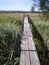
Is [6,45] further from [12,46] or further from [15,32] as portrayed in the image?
[15,32]

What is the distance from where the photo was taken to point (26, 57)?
14.7ft

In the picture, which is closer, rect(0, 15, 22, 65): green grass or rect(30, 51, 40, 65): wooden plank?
rect(30, 51, 40, 65): wooden plank

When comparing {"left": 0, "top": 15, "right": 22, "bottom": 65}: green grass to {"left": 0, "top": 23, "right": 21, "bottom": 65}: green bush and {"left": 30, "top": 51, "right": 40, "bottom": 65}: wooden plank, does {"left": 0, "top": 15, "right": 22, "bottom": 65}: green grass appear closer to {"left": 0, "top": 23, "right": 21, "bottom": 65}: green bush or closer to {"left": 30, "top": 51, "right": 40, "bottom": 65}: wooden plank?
{"left": 0, "top": 23, "right": 21, "bottom": 65}: green bush

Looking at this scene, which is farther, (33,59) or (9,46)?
(9,46)

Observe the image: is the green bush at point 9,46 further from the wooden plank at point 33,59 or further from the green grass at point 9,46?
the wooden plank at point 33,59

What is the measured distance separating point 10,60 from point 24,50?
0.90 m

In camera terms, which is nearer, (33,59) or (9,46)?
(33,59)

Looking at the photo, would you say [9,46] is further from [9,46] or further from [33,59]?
[33,59]

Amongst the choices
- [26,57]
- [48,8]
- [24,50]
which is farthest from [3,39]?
[48,8]

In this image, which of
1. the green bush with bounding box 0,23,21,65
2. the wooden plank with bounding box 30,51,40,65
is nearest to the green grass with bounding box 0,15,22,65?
the green bush with bounding box 0,23,21,65

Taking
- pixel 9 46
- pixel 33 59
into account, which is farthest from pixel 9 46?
pixel 33 59

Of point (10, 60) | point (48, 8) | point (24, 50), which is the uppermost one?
point (48, 8)

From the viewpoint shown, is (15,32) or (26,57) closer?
(26,57)

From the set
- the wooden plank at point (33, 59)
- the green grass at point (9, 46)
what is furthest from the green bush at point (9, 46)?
the wooden plank at point (33, 59)
